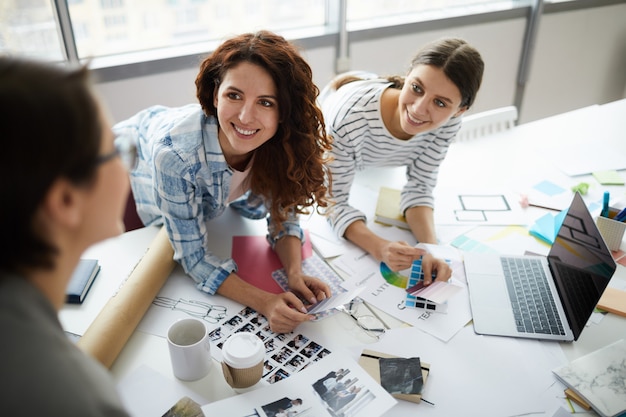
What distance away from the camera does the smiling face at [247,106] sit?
1.25 metres

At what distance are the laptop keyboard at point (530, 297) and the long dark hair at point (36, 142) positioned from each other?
1.05 meters

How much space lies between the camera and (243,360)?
0.99 metres

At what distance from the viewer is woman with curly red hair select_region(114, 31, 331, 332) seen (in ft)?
4.11

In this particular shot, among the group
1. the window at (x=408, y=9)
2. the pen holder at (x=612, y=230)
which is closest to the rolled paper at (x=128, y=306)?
the pen holder at (x=612, y=230)

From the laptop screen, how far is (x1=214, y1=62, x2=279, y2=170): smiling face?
812 mm

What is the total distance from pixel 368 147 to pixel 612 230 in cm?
78

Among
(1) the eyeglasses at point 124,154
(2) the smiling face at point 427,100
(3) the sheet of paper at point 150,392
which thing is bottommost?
(3) the sheet of paper at point 150,392

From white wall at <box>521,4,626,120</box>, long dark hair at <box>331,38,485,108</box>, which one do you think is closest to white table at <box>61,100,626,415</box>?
long dark hair at <box>331,38,485,108</box>

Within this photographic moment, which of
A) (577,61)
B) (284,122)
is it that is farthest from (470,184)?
(577,61)

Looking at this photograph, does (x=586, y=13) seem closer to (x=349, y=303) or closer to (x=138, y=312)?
(x=349, y=303)

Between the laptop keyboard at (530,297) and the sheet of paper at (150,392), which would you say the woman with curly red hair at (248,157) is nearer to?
the sheet of paper at (150,392)

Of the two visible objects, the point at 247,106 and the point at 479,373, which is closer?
the point at 479,373

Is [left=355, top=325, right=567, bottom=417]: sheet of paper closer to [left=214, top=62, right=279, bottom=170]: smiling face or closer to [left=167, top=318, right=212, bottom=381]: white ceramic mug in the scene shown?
[left=167, top=318, right=212, bottom=381]: white ceramic mug

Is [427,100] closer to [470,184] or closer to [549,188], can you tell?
[470,184]
